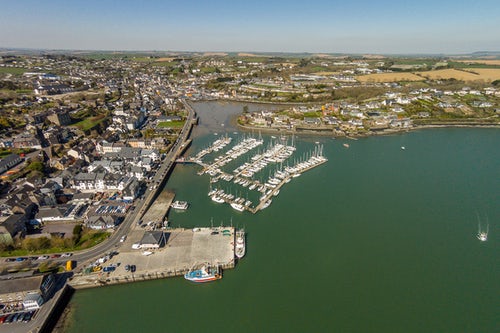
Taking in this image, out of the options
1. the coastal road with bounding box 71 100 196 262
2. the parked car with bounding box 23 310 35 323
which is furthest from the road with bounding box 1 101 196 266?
the parked car with bounding box 23 310 35 323

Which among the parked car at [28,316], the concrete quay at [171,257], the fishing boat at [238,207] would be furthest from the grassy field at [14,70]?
the parked car at [28,316]

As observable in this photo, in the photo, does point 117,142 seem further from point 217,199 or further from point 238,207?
point 238,207

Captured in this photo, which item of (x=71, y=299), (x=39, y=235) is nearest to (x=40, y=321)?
(x=71, y=299)

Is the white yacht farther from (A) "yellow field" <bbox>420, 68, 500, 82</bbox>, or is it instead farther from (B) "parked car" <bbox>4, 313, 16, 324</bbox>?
(A) "yellow field" <bbox>420, 68, 500, 82</bbox>

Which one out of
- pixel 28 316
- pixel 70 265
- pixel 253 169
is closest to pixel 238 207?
pixel 253 169

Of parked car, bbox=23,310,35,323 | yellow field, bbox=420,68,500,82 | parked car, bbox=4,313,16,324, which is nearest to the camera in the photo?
parked car, bbox=4,313,16,324

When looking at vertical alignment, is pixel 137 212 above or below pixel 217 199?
above

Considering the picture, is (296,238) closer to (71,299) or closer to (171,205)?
(171,205)
